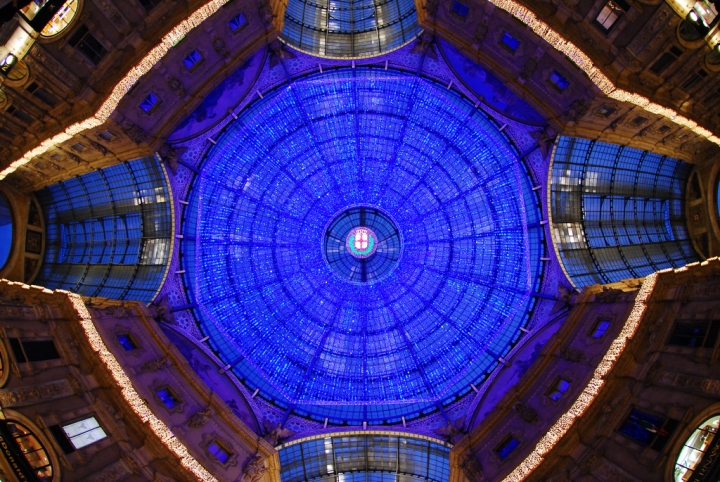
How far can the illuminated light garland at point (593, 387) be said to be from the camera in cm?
2441

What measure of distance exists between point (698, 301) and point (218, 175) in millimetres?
32989

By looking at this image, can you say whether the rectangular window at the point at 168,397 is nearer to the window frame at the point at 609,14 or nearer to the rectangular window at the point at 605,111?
the rectangular window at the point at 605,111

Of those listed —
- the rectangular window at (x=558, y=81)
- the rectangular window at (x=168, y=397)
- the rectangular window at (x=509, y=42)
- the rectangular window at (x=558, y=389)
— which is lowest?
the rectangular window at (x=168, y=397)

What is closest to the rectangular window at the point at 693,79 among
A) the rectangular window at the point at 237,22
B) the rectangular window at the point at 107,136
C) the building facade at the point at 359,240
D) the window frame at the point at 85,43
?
the building facade at the point at 359,240

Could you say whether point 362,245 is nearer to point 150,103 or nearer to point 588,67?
point 150,103

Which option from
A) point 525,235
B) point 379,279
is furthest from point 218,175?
point 525,235

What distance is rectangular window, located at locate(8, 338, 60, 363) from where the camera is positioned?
21891mm

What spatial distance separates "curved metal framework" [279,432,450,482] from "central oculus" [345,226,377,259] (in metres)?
16.0

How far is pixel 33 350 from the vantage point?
75.4 feet

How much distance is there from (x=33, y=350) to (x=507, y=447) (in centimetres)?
2916

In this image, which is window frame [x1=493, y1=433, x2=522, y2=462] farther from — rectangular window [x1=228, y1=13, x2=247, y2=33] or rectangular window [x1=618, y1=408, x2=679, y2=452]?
rectangular window [x1=228, y1=13, x2=247, y2=33]

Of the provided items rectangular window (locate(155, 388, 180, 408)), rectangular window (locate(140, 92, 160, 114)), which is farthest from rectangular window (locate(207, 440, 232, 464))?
rectangular window (locate(140, 92, 160, 114))

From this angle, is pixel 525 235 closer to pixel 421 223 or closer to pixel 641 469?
pixel 421 223

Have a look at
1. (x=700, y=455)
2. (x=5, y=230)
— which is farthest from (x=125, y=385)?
(x=700, y=455)
